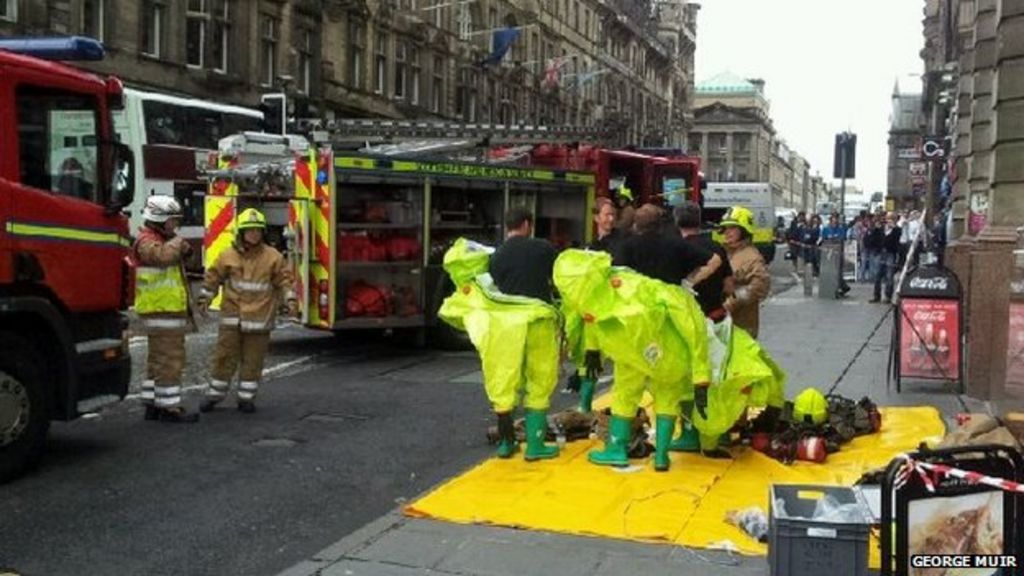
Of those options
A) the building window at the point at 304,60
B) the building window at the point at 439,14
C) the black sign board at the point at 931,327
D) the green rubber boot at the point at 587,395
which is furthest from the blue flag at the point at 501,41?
the green rubber boot at the point at 587,395

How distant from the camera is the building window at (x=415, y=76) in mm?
47531

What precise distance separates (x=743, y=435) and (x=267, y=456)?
3520mm

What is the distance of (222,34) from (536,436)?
30.0m

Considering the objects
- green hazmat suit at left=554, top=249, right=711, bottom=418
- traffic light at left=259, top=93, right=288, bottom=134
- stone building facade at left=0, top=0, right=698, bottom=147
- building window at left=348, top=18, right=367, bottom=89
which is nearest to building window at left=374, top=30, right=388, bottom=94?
stone building facade at left=0, top=0, right=698, bottom=147

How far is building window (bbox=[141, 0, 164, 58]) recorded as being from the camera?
31125mm

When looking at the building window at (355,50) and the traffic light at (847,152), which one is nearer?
the traffic light at (847,152)

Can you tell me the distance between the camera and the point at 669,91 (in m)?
103

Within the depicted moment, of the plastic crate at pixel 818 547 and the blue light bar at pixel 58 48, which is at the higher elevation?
the blue light bar at pixel 58 48

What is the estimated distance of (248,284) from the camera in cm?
938

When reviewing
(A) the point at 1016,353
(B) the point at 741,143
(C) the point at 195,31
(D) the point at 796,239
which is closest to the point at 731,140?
(B) the point at 741,143

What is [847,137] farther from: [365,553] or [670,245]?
[365,553]

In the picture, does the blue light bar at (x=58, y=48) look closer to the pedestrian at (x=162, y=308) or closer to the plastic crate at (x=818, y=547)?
the pedestrian at (x=162, y=308)

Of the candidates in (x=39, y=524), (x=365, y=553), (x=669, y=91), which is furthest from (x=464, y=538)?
(x=669, y=91)

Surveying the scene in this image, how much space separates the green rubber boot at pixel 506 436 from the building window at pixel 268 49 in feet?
101
